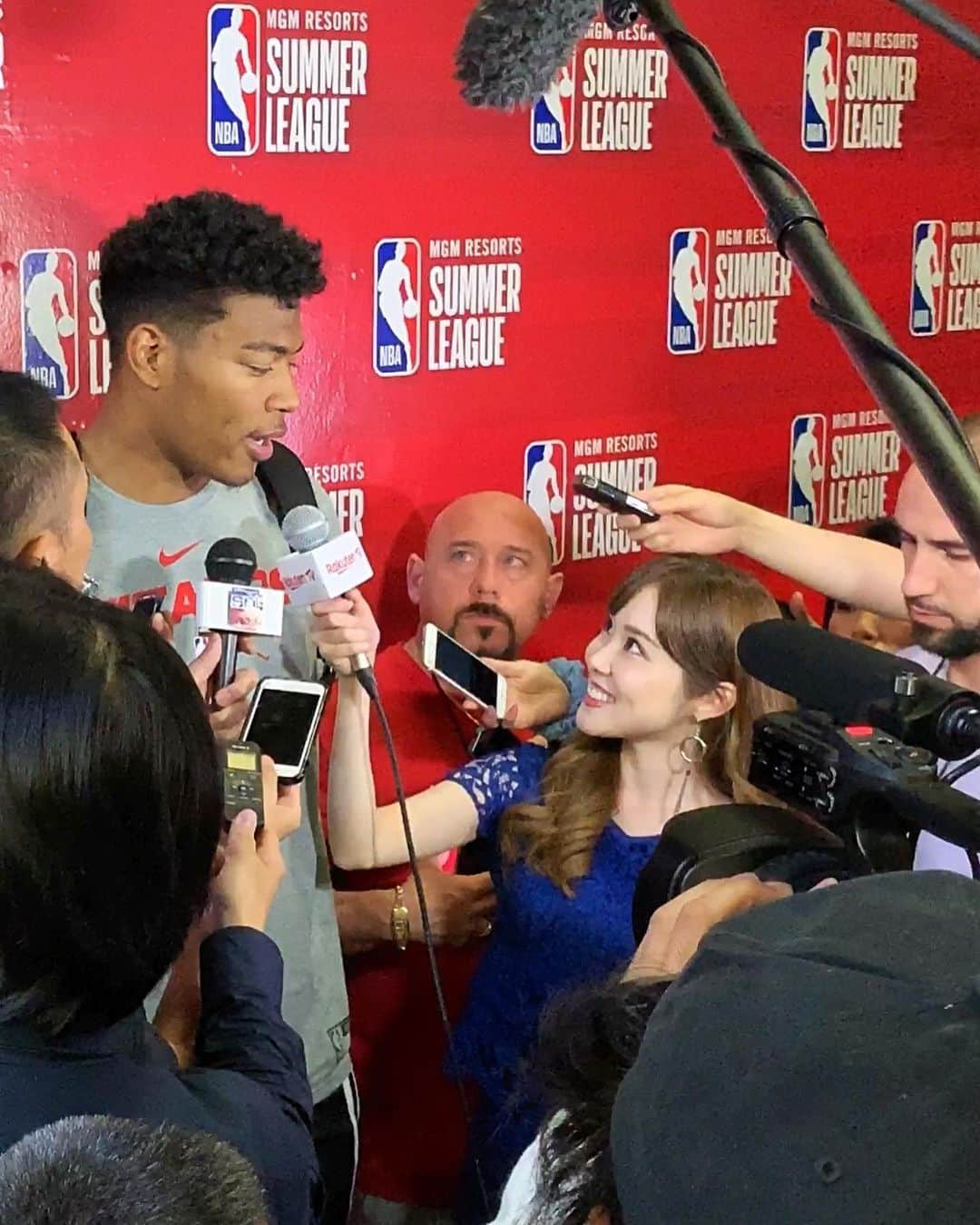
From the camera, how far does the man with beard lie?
1.63 metres

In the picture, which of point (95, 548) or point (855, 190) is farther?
point (855, 190)

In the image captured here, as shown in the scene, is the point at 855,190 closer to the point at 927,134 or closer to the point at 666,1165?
the point at 927,134

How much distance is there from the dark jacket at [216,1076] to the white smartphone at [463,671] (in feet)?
2.25

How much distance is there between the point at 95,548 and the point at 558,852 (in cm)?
60

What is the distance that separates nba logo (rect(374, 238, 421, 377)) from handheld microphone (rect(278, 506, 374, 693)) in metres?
0.57

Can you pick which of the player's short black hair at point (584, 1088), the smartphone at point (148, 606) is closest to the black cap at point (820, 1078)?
the player's short black hair at point (584, 1088)

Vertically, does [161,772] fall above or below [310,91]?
below

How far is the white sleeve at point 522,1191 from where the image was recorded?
85cm

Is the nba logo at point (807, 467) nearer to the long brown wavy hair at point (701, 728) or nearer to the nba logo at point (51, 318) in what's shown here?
the long brown wavy hair at point (701, 728)

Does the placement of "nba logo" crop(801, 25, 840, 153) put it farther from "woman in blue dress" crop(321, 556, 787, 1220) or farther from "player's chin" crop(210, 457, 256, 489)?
"player's chin" crop(210, 457, 256, 489)

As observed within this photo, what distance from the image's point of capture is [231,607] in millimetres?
1464

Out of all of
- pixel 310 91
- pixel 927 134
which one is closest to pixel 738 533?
pixel 310 91

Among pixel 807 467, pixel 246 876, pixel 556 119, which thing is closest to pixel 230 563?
pixel 246 876

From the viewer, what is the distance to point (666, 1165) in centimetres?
62
